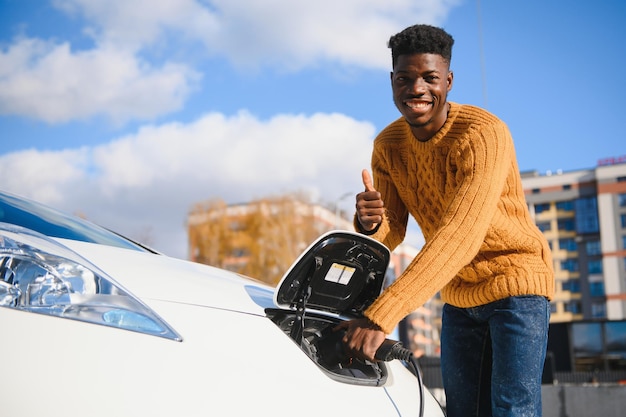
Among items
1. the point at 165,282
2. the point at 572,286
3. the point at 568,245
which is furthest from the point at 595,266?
the point at 165,282

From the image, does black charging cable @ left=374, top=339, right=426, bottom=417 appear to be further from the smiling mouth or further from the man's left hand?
the smiling mouth

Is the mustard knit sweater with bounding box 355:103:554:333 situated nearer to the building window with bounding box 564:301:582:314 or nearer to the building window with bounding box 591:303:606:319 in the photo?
the building window with bounding box 591:303:606:319

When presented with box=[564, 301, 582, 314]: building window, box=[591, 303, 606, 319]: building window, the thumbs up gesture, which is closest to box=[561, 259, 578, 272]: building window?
box=[564, 301, 582, 314]: building window

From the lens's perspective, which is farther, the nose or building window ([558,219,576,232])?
building window ([558,219,576,232])

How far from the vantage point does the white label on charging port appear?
75.7 inches

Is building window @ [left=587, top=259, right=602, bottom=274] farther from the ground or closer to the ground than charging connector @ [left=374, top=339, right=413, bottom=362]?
farther from the ground

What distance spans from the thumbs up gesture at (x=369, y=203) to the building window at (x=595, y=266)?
3424 inches

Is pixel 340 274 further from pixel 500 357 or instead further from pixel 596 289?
pixel 596 289

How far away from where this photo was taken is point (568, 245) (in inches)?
3329

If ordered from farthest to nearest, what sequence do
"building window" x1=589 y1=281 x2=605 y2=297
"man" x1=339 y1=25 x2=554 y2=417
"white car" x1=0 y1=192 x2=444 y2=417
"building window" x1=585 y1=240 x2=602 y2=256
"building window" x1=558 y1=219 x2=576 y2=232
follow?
"building window" x1=558 y1=219 x2=576 y2=232 → "building window" x1=585 y1=240 x2=602 y2=256 → "building window" x1=589 y1=281 x2=605 y2=297 → "man" x1=339 y1=25 x2=554 y2=417 → "white car" x1=0 y1=192 x2=444 y2=417

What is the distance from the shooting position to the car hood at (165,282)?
153 cm

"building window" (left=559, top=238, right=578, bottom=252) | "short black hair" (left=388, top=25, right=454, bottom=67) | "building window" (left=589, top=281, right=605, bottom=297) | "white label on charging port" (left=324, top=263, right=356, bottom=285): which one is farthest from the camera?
"building window" (left=559, top=238, right=578, bottom=252)

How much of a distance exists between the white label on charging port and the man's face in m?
0.54

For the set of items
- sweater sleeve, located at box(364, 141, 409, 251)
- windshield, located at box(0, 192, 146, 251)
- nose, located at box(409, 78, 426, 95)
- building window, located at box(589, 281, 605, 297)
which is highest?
building window, located at box(589, 281, 605, 297)
